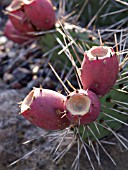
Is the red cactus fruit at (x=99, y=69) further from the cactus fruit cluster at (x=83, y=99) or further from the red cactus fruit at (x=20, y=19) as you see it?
the red cactus fruit at (x=20, y=19)

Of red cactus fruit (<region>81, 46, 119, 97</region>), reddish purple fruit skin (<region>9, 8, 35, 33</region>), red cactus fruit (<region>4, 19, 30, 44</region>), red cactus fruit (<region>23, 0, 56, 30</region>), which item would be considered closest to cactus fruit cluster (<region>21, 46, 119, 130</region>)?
red cactus fruit (<region>81, 46, 119, 97</region>)

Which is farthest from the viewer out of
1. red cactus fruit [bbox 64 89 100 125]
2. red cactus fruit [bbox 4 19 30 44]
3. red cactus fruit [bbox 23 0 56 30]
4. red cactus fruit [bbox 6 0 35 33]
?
red cactus fruit [bbox 4 19 30 44]

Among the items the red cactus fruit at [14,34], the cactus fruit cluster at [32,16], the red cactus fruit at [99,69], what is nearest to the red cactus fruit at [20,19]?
the cactus fruit cluster at [32,16]

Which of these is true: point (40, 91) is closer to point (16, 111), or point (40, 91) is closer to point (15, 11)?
point (16, 111)

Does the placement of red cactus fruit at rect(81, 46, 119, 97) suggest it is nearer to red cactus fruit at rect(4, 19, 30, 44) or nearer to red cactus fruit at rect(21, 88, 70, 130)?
red cactus fruit at rect(21, 88, 70, 130)

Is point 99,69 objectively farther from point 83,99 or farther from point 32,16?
point 32,16

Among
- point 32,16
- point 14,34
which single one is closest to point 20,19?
point 32,16

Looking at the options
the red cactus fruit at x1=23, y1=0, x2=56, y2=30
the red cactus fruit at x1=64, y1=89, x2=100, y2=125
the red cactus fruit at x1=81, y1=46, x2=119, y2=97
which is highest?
the red cactus fruit at x1=23, y1=0, x2=56, y2=30
